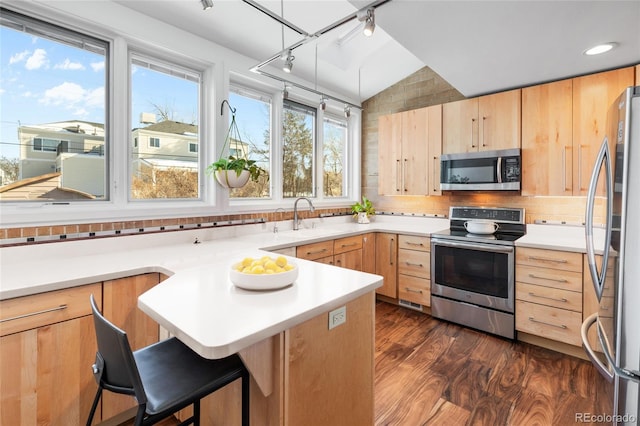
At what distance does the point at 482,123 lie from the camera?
309 centimetres

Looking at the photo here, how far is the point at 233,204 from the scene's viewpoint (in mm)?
3008

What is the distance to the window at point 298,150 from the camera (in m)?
3.56

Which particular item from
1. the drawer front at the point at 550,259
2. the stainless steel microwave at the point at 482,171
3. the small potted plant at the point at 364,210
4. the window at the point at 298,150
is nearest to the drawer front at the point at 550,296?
the drawer front at the point at 550,259

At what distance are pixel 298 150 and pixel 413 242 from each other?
172 centimetres

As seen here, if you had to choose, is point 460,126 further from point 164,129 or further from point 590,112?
point 164,129

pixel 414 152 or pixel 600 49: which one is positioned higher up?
pixel 600 49

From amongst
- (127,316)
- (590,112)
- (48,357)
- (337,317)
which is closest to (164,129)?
(127,316)

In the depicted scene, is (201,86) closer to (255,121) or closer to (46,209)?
(255,121)

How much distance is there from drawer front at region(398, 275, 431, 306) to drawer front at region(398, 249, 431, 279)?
54 mm

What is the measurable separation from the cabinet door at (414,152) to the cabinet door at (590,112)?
51.7 inches

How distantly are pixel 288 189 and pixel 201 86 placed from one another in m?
1.39

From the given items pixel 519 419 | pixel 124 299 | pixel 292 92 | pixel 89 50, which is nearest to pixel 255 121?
pixel 292 92

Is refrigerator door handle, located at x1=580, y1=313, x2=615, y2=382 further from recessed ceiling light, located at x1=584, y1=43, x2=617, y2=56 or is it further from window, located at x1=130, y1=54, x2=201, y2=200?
window, located at x1=130, y1=54, x2=201, y2=200

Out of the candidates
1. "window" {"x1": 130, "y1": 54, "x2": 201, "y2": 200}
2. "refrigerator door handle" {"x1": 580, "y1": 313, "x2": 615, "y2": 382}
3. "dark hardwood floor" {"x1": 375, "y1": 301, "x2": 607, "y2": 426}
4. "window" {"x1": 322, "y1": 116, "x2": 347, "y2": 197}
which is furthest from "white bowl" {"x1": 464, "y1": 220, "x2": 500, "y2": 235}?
"window" {"x1": 130, "y1": 54, "x2": 201, "y2": 200}
